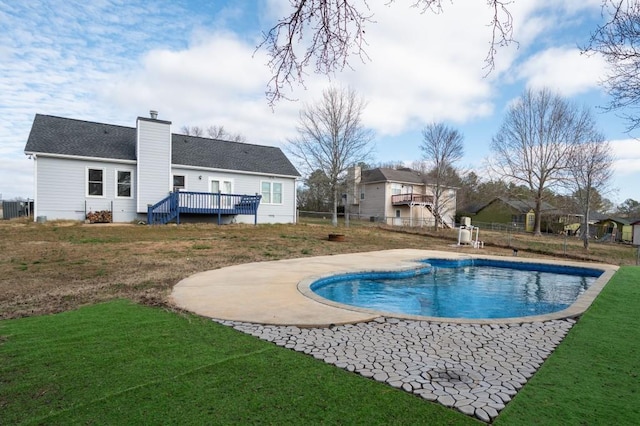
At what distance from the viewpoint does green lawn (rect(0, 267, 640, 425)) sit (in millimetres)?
2566

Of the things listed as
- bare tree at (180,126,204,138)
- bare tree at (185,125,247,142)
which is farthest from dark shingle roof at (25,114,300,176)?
bare tree at (180,126,204,138)

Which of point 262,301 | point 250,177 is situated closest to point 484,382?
point 262,301

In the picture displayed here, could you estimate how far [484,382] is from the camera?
3.24 meters

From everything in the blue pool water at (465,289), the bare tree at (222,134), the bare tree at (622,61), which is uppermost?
the bare tree at (222,134)

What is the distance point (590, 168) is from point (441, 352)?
21.4 metres

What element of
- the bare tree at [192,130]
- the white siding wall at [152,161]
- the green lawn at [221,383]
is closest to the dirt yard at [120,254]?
the green lawn at [221,383]

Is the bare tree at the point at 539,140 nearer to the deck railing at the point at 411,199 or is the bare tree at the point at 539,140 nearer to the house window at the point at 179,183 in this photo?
the deck railing at the point at 411,199

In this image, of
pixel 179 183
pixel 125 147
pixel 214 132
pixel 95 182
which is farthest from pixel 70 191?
pixel 214 132

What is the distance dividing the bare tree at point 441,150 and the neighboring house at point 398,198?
331cm

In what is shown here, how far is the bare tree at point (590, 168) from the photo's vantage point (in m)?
20.3

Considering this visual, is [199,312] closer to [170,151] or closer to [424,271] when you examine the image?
[424,271]

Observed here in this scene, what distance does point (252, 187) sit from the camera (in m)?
22.0

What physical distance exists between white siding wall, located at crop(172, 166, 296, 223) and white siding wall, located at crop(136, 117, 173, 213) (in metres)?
0.86

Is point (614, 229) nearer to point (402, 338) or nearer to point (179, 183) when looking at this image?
point (179, 183)
